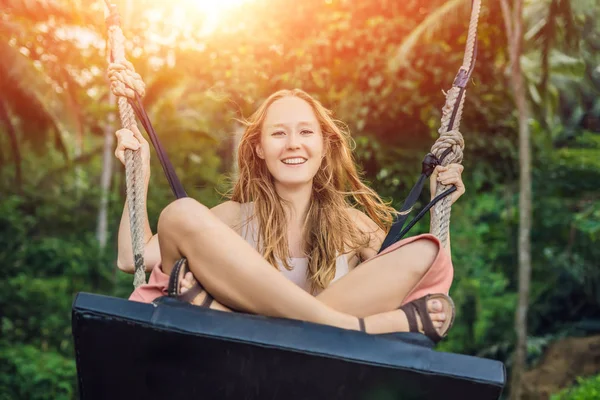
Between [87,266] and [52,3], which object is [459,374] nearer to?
[52,3]

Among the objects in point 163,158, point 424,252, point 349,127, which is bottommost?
point 424,252

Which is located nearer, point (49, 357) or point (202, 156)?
point (49, 357)

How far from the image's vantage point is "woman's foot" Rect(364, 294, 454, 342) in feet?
5.05

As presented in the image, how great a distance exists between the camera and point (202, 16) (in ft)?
32.1

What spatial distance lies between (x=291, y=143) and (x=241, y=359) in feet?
2.46

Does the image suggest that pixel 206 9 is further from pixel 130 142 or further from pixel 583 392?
pixel 130 142

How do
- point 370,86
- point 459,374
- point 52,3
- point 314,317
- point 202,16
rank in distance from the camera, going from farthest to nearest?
point 202,16 → point 52,3 → point 370,86 → point 314,317 → point 459,374

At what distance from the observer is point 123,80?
2.04 m

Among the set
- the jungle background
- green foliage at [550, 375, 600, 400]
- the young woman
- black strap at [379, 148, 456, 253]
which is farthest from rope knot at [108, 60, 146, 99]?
green foliage at [550, 375, 600, 400]

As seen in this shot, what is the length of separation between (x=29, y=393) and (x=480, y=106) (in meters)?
6.65

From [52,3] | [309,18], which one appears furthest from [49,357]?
[309,18]

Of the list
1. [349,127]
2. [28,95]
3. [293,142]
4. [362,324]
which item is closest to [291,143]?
[293,142]

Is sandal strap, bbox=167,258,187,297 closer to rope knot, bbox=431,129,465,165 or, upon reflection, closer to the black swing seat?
the black swing seat

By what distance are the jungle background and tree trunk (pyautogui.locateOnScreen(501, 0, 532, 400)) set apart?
0.35m
